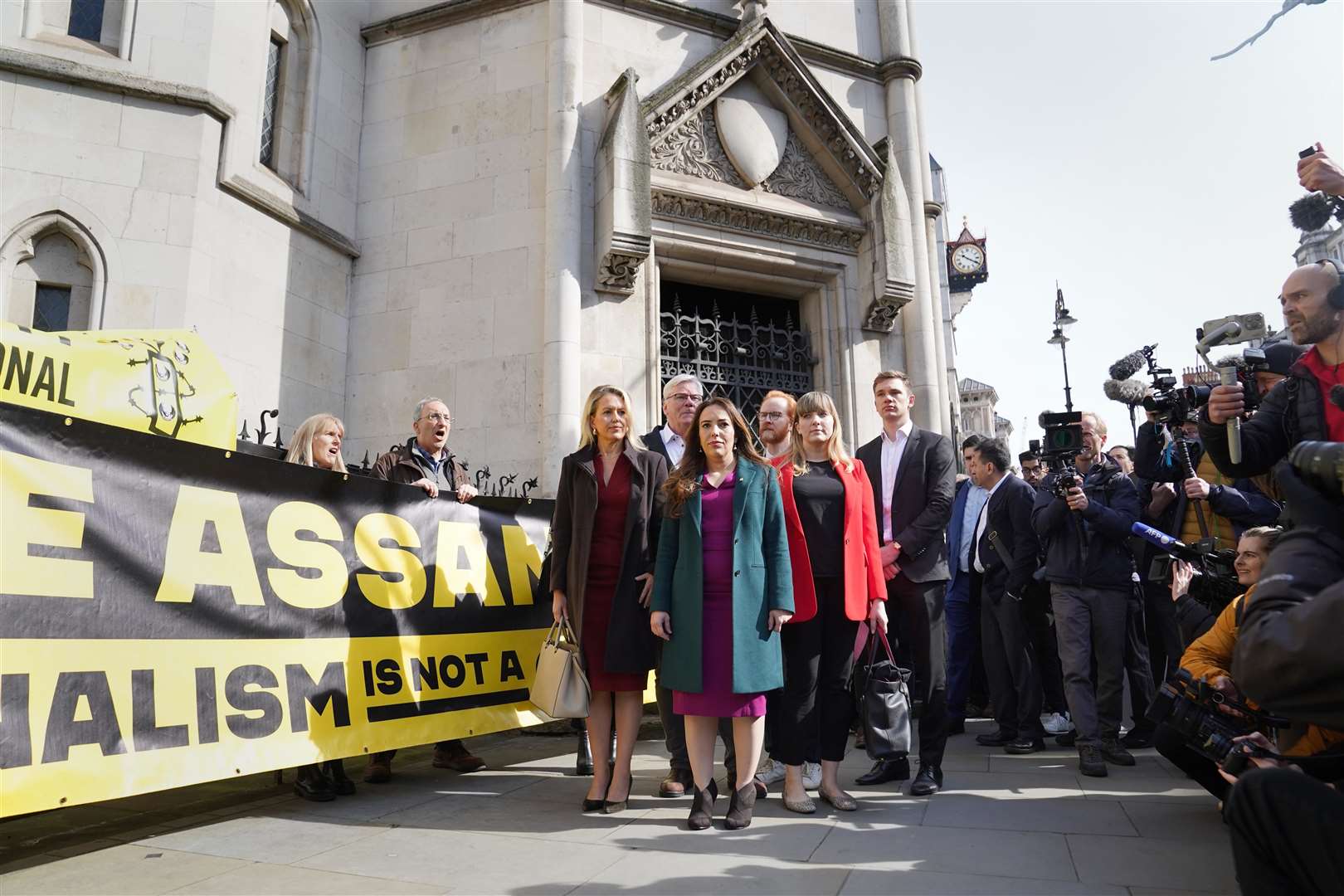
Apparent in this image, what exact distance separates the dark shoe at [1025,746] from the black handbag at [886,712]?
1786mm

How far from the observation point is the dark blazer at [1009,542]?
18.6ft

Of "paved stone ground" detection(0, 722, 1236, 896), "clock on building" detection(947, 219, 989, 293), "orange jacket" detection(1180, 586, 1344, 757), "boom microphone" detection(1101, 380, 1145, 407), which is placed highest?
"clock on building" detection(947, 219, 989, 293)

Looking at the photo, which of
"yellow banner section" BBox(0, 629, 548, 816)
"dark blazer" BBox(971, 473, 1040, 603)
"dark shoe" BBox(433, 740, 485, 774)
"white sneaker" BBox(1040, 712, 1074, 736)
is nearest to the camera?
"yellow banner section" BBox(0, 629, 548, 816)

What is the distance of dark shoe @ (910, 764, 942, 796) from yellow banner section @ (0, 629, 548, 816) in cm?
241

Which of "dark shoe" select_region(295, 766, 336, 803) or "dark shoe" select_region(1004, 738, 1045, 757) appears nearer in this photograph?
"dark shoe" select_region(295, 766, 336, 803)

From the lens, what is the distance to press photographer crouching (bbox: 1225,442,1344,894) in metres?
1.49

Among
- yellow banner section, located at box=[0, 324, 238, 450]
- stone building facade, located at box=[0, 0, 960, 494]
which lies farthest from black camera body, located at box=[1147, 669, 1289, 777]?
stone building facade, located at box=[0, 0, 960, 494]

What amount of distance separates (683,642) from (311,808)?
2.10 m

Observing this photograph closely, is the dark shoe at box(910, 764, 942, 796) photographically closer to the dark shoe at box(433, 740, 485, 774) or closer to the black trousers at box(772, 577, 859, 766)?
the black trousers at box(772, 577, 859, 766)

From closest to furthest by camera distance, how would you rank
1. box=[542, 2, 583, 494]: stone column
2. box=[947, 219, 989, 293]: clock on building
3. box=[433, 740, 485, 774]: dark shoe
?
box=[433, 740, 485, 774]: dark shoe → box=[542, 2, 583, 494]: stone column → box=[947, 219, 989, 293]: clock on building

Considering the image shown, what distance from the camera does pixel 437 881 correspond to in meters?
3.06

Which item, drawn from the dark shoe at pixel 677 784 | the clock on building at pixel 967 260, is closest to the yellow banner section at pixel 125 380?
the dark shoe at pixel 677 784

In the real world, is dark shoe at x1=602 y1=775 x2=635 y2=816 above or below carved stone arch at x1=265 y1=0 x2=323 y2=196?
below

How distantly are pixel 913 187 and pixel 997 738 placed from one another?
765 cm
